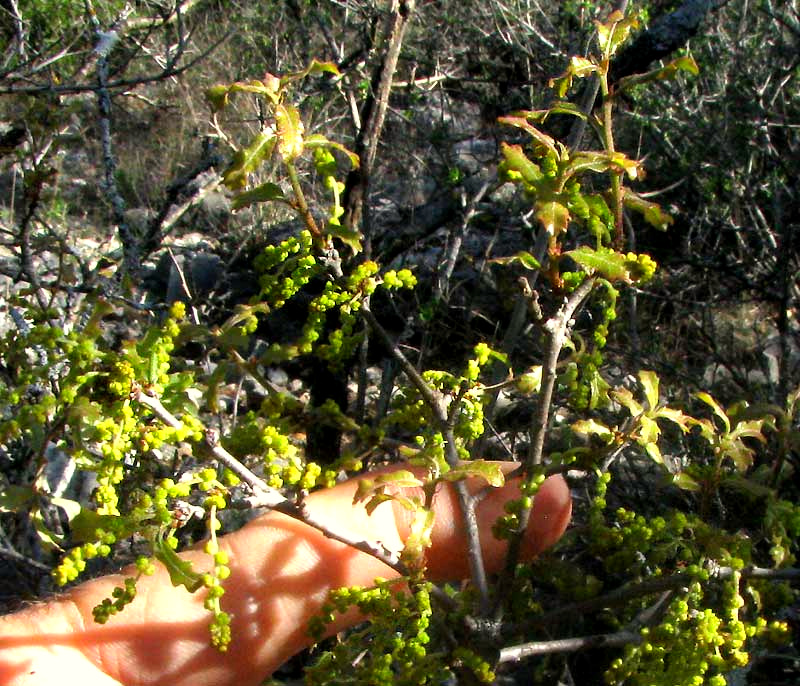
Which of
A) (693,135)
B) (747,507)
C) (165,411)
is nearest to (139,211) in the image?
(693,135)

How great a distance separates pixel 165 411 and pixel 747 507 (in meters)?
1.81

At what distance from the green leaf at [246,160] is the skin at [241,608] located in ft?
2.39

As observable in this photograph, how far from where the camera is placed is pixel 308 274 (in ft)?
3.57

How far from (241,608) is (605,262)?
931mm

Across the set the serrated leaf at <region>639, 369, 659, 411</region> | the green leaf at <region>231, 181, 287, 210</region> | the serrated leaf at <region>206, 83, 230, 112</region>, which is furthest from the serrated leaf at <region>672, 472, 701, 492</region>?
the serrated leaf at <region>206, 83, 230, 112</region>

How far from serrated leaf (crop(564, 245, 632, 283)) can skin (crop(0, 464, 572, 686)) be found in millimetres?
674

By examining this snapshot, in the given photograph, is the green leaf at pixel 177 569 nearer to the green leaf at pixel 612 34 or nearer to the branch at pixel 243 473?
the branch at pixel 243 473

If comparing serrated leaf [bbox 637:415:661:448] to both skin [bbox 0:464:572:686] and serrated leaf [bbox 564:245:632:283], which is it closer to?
serrated leaf [bbox 564:245:632:283]

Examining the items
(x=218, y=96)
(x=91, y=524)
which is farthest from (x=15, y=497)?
(x=218, y=96)

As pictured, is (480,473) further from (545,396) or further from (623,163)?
(623,163)

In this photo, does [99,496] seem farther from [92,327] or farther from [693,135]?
[693,135]

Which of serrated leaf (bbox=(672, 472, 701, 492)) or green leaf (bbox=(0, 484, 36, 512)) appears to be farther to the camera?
serrated leaf (bbox=(672, 472, 701, 492))

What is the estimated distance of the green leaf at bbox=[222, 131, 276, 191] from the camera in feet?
3.25

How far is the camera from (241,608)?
146 cm
